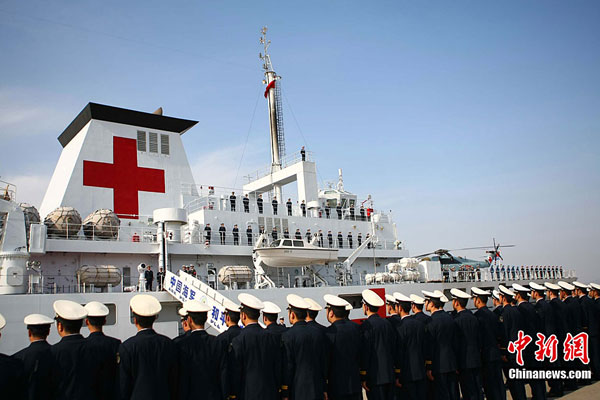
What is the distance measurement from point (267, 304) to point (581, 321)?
7509mm

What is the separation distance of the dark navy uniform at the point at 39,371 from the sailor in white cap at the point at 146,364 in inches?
23.7

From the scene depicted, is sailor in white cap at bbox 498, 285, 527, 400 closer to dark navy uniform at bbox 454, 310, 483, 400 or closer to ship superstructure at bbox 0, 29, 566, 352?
dark navy uniform at bbox 454, 310, 483, 400

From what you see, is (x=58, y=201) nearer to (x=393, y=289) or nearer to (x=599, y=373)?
(x=393, y=289)

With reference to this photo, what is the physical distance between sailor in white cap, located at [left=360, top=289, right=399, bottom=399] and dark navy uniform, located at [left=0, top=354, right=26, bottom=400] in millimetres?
4013

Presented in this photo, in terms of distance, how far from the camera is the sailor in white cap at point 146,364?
4.55 meters

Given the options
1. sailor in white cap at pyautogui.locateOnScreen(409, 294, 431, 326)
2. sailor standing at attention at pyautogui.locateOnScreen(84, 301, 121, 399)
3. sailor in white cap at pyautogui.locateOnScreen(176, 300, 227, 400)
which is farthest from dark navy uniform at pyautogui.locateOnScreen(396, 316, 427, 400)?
sailor standing at attention at pyautogui.locateOnScreen(84, 301, 121, 399)

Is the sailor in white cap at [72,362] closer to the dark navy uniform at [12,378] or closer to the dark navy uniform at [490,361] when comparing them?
the dark navy uniform at [12,378]

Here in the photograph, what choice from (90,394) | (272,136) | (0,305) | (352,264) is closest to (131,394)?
(90,394)

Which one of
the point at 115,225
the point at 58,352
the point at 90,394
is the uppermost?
the point at 115,225

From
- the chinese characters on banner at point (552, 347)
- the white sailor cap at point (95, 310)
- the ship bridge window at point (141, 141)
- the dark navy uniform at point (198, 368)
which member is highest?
the ship bridge window at point (141, 141)

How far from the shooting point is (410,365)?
22.8ft

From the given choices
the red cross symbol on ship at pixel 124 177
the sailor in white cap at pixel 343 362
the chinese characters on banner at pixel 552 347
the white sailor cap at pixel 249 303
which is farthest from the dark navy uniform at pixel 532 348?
the red cross symbol on ship at pixel 124 177

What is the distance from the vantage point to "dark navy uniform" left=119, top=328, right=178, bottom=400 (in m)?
4.55

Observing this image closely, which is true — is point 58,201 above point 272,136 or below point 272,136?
below
